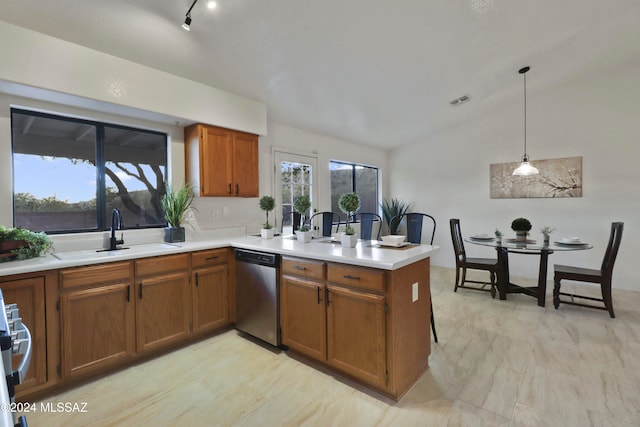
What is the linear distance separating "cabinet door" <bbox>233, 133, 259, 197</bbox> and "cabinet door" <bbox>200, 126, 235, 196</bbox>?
0.06 meters

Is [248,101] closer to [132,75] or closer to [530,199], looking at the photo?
[132,75]

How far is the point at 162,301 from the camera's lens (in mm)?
2520

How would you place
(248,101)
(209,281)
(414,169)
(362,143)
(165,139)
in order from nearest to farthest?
1. (209,281)
2. (165,139)
3. (248,101)
4. (362,143)
5. (414,169)

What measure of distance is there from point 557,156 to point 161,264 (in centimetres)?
571

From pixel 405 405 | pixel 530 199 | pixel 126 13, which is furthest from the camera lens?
pixel 530 199

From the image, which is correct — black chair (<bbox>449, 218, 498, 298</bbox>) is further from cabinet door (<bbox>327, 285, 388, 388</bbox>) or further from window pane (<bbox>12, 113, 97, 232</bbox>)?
window pane (<bbox>12, 113, 97, 232</bbox>)

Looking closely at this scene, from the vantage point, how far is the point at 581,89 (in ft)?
14.8

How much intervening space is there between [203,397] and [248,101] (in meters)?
2.96

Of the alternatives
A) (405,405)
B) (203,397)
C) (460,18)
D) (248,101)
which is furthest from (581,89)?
(203,397)

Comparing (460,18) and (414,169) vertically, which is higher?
(460,18)

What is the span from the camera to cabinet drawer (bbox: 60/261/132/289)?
2.06 metres

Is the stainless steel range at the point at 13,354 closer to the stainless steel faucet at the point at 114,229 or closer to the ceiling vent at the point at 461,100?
the stainless steel faucet at the point at 114,229

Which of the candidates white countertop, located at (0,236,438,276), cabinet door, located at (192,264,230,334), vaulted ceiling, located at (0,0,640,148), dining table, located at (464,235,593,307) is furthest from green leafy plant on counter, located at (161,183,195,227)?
dining table, located at (464,235,593,307)

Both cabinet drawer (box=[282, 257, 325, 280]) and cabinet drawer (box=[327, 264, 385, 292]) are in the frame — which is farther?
cabinet drawer (box=[282, 257, 325, 280])
